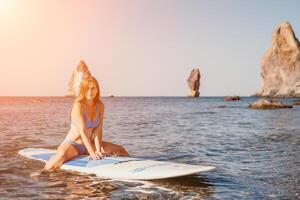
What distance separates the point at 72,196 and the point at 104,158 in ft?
6.94

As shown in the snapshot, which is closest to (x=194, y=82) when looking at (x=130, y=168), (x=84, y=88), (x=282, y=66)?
(x=282, y=66)

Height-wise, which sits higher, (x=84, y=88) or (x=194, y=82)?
(x=194, y=82)

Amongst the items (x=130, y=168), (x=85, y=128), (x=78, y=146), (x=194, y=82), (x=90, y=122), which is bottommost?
(x=130, y=168)

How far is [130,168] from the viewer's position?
8469mm

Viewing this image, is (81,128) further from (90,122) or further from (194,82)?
(194,82)

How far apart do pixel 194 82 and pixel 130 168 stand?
163844 millimetres

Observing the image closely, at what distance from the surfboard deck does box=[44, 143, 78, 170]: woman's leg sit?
4.8 inches

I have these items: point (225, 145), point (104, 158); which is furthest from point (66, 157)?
point (225, 145)

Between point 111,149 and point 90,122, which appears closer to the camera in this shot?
point 90,122

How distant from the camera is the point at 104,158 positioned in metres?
9.25

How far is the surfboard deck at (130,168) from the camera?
793cm

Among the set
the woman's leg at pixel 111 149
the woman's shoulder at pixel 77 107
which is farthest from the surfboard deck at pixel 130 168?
the woman's shoulder at pixel 77 107

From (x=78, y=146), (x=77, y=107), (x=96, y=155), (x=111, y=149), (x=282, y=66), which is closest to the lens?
(x=77, y=107)

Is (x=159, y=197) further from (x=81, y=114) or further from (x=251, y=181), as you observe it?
(x=81, y=114)
